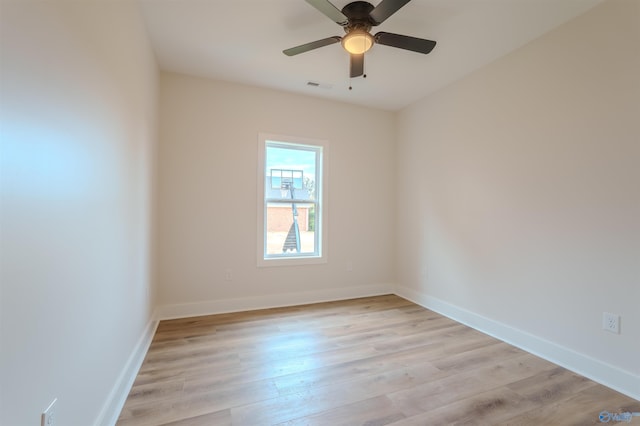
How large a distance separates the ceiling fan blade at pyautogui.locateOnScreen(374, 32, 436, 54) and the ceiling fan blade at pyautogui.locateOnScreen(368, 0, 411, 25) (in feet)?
0.42

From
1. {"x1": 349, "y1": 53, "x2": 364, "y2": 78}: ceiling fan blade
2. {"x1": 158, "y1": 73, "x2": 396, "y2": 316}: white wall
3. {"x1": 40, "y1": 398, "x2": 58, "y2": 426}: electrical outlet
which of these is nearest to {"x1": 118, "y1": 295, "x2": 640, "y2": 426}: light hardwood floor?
{"x1": 158, "y1": 73, "x2": 396, "y2": 316}: white wall

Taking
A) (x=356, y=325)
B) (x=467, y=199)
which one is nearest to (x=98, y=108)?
(x=356, y=325)

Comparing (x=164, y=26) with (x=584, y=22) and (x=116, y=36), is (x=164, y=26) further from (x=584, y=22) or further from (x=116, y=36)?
(x=584, y=22)

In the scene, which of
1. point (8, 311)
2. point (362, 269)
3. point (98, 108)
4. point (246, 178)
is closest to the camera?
point (8, 311)

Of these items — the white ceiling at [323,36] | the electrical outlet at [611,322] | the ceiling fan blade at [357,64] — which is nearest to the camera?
the electrical outlet at [611,322]

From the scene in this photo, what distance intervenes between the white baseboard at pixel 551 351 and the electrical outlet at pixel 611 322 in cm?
25

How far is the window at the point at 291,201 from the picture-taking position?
3523 millimetres

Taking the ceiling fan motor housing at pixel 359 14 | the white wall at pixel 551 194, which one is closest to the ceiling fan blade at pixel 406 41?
the ceiling fan motor housing at pixel 359 14

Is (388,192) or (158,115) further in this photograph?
(388,192)

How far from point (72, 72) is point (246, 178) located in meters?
2.30

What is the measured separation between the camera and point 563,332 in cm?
226

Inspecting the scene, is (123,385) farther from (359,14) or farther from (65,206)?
(359,14)

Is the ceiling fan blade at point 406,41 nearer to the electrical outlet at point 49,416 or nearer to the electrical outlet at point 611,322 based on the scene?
the electrical outlet at point 611,322

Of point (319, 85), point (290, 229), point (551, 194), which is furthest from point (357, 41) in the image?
point (290, 229)
